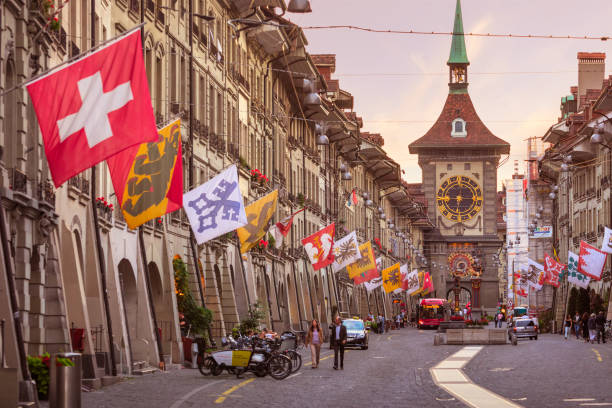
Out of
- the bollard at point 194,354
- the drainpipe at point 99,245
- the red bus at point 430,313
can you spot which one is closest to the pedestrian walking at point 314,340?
the bollard at point 194,354

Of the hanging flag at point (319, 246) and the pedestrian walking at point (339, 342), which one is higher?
the hanging flag at point (319, 246)

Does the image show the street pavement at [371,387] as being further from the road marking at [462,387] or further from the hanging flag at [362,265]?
the hanging flag at [362,265]

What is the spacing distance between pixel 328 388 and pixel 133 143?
11102 millimetres

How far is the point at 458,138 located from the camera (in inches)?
→ 6368

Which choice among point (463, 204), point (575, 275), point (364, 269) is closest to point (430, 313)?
point (575, 275)

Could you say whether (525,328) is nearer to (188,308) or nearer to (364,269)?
(364,269)

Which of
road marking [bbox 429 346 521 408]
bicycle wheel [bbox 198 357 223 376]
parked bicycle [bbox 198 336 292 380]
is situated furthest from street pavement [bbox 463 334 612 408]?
bicycle wheel [bbox 198 357 223 376]

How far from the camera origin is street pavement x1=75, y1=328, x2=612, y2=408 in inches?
951

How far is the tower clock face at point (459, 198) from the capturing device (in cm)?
16050

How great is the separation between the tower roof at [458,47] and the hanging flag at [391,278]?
100516 millimetres

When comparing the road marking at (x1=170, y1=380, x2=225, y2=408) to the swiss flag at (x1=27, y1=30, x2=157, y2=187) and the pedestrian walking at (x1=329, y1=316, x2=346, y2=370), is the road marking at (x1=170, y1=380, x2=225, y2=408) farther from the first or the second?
the pedestrian walking at (x1=329, y1=316, x2=346, y2=370)

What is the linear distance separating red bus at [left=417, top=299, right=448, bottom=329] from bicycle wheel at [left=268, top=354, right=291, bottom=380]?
264 feet

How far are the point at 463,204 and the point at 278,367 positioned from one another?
426ft

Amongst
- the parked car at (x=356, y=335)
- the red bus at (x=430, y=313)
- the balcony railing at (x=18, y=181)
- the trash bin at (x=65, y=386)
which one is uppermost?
the balcony railing at (x=18, y=181)
